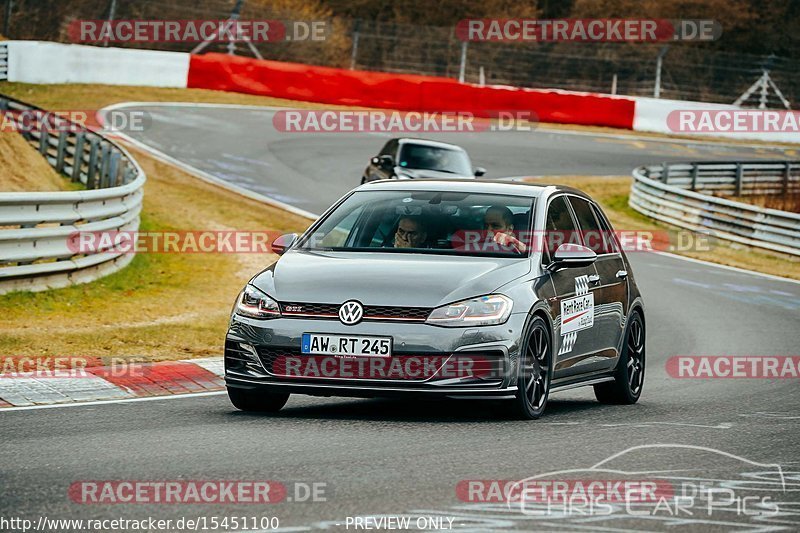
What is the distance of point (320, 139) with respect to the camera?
37750 mm

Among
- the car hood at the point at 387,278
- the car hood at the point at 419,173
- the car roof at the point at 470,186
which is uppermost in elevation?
the car roof at the point at 470,186

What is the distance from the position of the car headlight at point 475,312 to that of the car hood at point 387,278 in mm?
45

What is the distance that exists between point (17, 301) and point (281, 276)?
6.20m

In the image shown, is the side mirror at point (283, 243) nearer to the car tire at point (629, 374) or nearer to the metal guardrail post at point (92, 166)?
the car tire at point (629, 374)

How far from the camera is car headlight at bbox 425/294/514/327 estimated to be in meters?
8.76

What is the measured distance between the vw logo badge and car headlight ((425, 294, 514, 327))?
409mm

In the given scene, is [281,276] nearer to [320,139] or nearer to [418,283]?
[418,283]

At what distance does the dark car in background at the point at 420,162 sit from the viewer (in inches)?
965

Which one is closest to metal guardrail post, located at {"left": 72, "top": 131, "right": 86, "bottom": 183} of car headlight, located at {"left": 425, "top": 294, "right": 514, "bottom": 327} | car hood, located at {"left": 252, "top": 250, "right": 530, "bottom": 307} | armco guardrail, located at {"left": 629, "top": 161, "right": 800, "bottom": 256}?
armco guardrail, located at {"left": 629, "top": 161, "right": 800, "bottom": 256}

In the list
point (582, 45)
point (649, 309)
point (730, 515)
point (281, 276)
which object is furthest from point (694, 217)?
point (582, 45)

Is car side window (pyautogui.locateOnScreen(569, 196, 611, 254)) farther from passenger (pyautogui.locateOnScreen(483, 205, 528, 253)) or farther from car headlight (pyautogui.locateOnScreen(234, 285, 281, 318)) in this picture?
car headlight (pyautogui.locateOnScreen(234, 285, 281, 318))

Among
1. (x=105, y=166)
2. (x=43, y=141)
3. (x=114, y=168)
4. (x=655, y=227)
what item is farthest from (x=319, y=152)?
(x=114, y=168)

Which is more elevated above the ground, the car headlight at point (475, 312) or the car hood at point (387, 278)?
the car hood at point (387, 278)

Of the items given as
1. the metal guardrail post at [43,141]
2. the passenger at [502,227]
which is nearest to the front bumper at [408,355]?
the passenger at [502,227]
